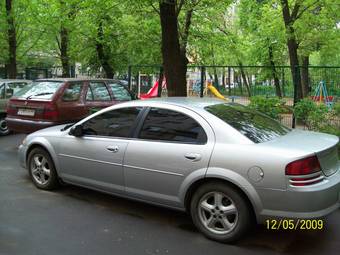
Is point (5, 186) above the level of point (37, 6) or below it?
below

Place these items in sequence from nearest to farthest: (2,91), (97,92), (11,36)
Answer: (97,92) < (2,91) < (11,36)

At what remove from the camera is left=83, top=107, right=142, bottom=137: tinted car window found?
5630mm

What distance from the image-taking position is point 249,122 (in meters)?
5.27

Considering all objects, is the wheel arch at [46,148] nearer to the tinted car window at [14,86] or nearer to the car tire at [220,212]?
the car tire at [220,212]

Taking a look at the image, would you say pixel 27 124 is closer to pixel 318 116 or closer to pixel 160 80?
pixel 318 116

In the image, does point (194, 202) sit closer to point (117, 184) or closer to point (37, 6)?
point (117, 184)

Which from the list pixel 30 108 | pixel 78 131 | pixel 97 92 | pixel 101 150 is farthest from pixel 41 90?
pixel 101 150

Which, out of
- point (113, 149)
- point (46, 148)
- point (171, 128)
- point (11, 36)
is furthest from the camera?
point (11, 36)

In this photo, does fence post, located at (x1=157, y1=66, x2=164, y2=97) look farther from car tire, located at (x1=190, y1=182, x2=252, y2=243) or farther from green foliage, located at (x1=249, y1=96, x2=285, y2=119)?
car tire, located at (x1=190, y1=182, x2=252, y2=243)

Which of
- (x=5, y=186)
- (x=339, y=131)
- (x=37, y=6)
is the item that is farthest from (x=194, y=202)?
(x=37, y=6)

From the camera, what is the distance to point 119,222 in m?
5.33

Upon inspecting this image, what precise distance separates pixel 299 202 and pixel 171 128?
5.59 ft

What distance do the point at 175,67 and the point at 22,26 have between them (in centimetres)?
1323
